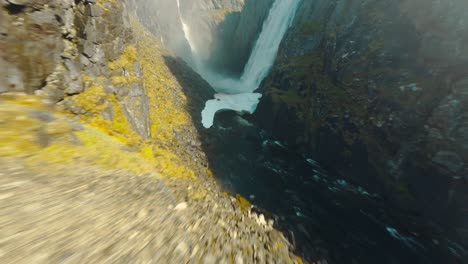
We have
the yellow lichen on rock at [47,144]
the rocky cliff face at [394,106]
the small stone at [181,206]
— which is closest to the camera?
the yellow lichen on rock at [47,144]

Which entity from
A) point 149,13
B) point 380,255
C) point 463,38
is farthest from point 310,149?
point 149,13

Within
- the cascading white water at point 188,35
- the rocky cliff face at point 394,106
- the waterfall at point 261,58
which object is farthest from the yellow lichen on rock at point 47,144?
the cascading white water at point 188,35

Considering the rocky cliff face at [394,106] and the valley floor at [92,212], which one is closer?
the valley floor at [92,212]

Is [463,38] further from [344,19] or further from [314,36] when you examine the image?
[314,36]

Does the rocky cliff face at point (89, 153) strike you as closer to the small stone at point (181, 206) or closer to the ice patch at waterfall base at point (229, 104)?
the small stone at point (181, 206)

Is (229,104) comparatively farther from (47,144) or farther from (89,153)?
(47,144)

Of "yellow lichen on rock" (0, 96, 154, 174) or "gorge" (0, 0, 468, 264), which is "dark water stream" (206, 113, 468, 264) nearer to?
"gorge" (0, 0, 468, 264)
